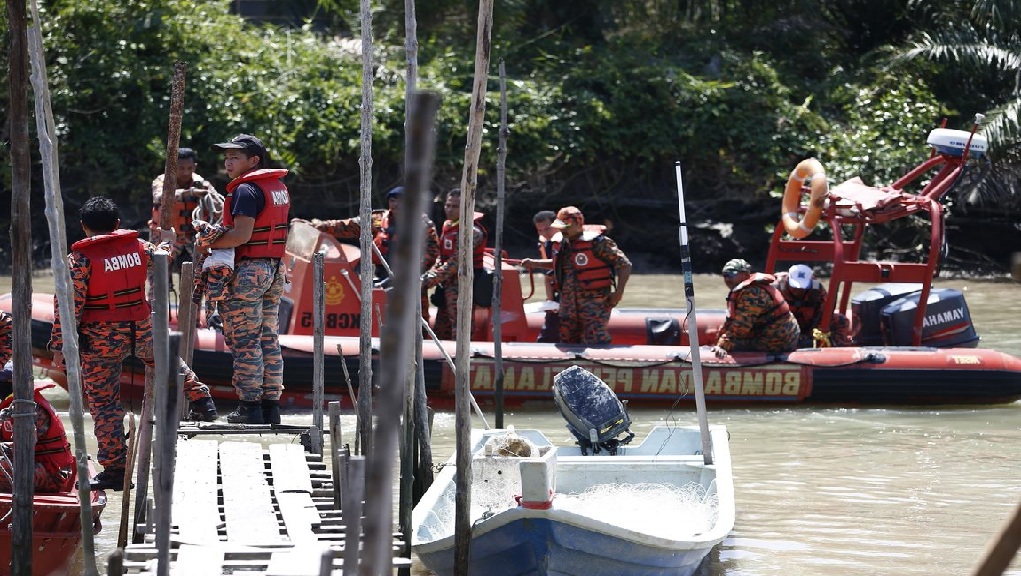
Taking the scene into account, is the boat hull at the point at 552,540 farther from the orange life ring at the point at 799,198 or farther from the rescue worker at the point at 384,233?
the orange life ring at the point at 799,198

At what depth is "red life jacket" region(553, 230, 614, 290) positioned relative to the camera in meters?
10.7

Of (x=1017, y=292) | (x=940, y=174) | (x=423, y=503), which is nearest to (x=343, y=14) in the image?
(x=1017, y=292)

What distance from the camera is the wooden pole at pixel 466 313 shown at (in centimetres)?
523

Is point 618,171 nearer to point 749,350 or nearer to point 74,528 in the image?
point 749,350

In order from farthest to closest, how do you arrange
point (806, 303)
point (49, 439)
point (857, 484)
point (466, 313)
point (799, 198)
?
point (799, 198) < point (806, 303) < point (857, 484) < point (49, 439) < point (466, 313)

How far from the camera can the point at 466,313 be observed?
213 inches

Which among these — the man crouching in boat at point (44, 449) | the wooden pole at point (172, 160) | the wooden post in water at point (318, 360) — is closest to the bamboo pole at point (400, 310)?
the man crouching in boat at point (44, 449)

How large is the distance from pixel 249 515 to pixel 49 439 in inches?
38.7

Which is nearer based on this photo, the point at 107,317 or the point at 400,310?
the point at 400,310

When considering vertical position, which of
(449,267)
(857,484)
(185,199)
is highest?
(185,199)

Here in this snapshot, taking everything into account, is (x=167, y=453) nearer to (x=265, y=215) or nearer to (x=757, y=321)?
(x=265, y=215)

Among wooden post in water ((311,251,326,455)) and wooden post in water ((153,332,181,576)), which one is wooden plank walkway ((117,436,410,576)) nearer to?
wooden post in water ((311,251,326,455))

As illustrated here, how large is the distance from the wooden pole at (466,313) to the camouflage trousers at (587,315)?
5.51m

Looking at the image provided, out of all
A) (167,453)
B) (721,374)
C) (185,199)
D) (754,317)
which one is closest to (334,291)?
(185,199)
